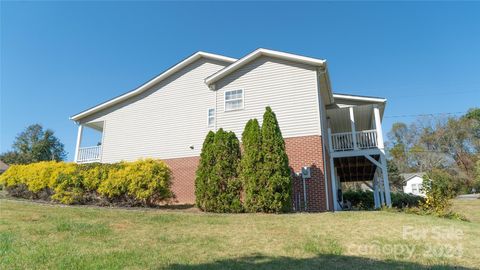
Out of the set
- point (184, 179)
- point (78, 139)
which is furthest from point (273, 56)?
point (78, 139)

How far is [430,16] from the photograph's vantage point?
16969 millimetres

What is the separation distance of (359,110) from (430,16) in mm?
6999

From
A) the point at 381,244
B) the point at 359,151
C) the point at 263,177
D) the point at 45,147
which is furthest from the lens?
the point at 45,147

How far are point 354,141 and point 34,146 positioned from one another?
66.0 m

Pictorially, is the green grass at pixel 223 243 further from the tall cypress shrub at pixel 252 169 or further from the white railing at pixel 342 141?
the white railing at pixel 342 141

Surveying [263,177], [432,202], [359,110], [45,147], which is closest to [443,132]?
[359,110]

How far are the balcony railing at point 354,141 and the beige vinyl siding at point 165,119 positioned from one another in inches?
265

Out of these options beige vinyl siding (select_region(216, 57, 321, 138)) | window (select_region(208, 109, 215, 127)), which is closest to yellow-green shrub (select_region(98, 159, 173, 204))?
beige vinyl siding (select_region(216, 57, 321, 138))

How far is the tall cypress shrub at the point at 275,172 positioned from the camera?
10.0 m

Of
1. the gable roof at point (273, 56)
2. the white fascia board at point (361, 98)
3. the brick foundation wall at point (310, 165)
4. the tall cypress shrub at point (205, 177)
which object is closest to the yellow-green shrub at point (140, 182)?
the tall cypress shrub at point (205, 177)

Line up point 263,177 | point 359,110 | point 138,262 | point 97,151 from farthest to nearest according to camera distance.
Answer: point 97,151, point 359,110, point 263,177, point 138,262

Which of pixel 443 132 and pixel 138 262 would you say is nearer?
pixel 138 262

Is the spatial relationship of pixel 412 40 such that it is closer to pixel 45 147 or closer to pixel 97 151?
pixel 97 151


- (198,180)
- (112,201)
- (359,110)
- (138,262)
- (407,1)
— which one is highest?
(407,1)
